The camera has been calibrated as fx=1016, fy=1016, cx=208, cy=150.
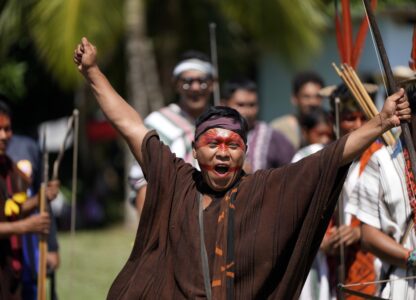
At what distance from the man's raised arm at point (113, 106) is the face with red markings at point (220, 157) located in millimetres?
300

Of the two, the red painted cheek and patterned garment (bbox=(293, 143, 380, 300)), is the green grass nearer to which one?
patterned garment (bbox=(293, 143, 380, 300))

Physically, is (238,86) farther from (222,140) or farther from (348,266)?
(222,140)

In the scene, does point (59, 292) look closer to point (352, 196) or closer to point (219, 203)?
point (352, 196)

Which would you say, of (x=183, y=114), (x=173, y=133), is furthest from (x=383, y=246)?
(x=183, y=114)

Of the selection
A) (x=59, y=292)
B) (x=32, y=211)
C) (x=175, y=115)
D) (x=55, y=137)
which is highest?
(x=55, y=137)

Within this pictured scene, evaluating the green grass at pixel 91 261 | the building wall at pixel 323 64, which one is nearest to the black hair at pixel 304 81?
the green grass at pixel 91 261

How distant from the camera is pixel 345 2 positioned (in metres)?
5.38

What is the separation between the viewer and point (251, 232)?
14.3 feet

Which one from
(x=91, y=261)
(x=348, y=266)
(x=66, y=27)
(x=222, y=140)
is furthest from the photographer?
(x=91, y=261)

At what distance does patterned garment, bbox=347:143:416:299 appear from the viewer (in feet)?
16.4

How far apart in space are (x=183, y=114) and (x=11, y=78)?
7624mm

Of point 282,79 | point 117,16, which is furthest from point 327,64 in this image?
point 117,16

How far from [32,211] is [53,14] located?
6.76 m

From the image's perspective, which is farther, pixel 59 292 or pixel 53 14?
pixel 53 14
